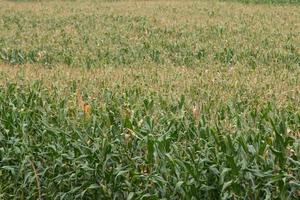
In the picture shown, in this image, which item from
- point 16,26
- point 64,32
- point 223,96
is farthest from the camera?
point 16,26

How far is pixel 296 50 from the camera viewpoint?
11.0m

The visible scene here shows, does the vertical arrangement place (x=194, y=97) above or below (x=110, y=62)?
above

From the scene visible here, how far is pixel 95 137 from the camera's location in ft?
16.8

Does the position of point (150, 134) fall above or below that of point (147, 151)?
above

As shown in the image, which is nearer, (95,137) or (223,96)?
(95,137)

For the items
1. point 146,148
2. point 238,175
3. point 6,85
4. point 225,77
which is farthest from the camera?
point 225,77

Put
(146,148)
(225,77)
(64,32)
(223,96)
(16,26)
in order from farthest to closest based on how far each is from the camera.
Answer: (16,26) < (64,32) < (225,77) < (223,96) < (146,148)

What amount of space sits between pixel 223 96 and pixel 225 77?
5.16 ft

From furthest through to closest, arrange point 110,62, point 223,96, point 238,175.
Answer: point 110,62, point 223,96, point 238,175

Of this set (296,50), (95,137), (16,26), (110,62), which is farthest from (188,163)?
(16,26)

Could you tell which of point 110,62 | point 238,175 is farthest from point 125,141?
point 110,62

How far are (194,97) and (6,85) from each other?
8.06 feet

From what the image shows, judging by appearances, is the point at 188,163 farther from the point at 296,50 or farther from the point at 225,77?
the point at 296,50

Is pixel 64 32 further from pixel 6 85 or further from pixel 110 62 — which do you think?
pixel 6 85
